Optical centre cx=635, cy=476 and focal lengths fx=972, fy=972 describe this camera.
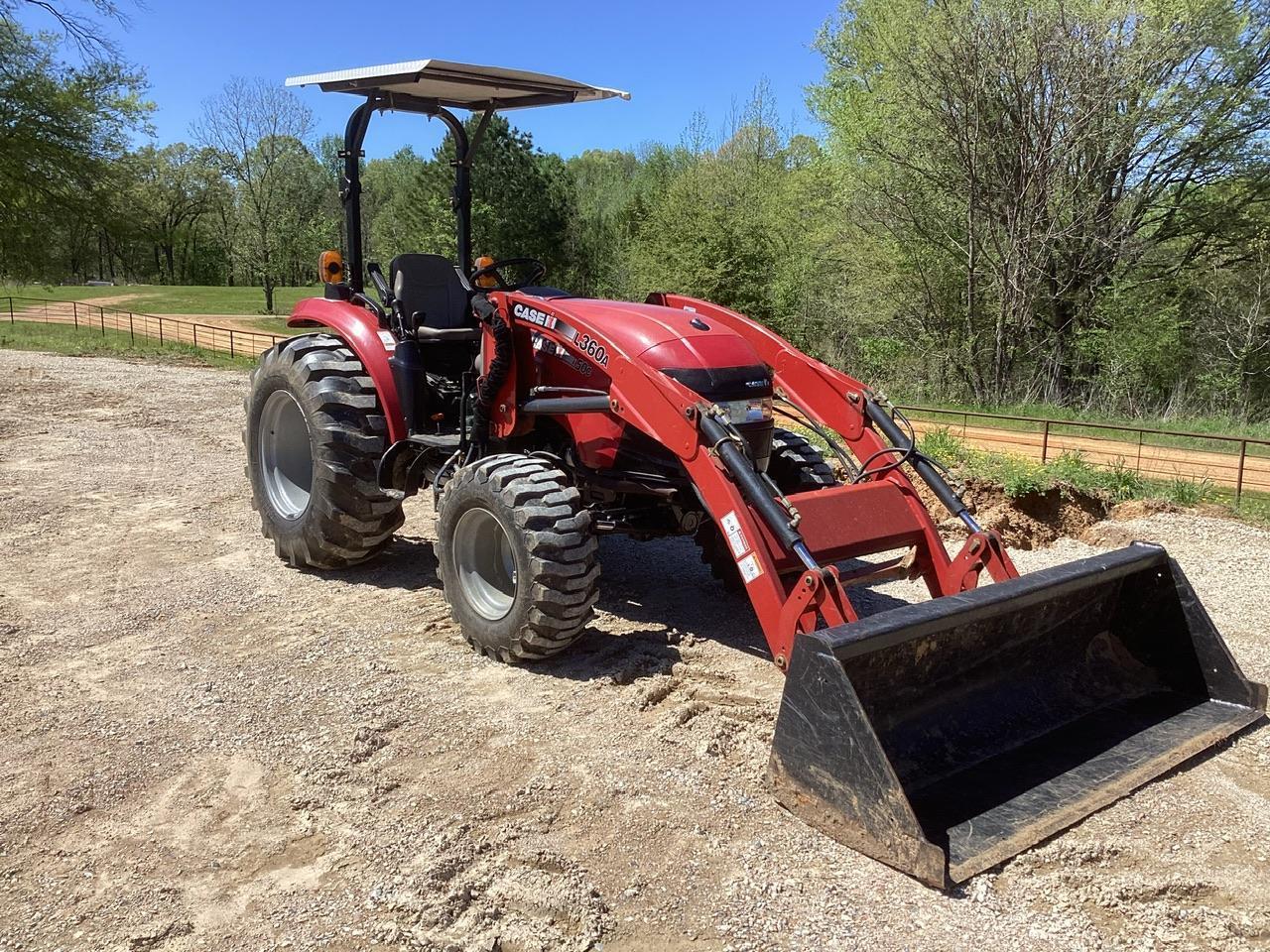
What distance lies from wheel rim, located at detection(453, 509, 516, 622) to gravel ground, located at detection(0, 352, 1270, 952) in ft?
1.05

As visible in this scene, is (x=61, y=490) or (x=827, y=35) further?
(x=827, y=35)

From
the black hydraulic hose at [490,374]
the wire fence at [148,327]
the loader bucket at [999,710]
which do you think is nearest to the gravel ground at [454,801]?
the loader bucket at [999,710]

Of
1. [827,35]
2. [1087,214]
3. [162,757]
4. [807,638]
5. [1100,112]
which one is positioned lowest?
[162,757]

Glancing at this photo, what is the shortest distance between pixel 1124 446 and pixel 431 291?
433 inches

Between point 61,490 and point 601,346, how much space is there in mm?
6156

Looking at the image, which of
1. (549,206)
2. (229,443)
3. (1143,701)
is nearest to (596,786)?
(1143,701)

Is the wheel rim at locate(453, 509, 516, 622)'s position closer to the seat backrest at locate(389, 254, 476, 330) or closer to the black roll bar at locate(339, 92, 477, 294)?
the seat backrest at locate(389, 254, 476, 330)

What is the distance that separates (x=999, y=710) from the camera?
3936 mm

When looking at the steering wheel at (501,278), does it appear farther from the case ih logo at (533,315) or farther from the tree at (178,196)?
the tree at (178,196)

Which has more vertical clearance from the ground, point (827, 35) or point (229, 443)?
point (827, 35)

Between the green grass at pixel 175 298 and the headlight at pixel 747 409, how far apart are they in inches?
1435

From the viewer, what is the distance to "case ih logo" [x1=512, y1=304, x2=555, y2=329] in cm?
496

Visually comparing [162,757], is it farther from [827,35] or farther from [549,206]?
[549,206]

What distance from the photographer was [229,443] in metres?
11.1
